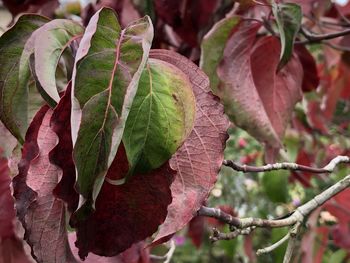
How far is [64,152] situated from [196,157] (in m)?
0.12

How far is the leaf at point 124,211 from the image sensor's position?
0.51m

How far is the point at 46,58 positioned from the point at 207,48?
43 centimetres

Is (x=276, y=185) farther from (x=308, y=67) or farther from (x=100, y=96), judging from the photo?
(x=100, y=96)

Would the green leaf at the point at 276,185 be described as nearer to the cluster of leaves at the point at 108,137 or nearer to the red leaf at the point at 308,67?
the red leaf at the point at 308,67

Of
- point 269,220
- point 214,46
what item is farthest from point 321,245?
point 269,220

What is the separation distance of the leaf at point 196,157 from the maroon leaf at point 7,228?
1.23ft

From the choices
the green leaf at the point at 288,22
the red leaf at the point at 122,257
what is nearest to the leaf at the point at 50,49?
the red leaf at the point at 122,257

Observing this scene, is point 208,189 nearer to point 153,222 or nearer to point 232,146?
point 153,222

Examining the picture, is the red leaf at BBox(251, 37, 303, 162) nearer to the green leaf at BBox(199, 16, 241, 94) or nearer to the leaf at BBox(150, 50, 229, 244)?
the green leaf at BBox(199, 16, 241, 94)

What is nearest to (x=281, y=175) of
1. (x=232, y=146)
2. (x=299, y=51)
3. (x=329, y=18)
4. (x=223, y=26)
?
(x=329, y=18)

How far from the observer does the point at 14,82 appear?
0.58 meters

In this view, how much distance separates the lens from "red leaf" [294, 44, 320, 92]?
1.20 meters

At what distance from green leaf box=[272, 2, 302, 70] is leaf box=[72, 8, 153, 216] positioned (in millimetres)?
341

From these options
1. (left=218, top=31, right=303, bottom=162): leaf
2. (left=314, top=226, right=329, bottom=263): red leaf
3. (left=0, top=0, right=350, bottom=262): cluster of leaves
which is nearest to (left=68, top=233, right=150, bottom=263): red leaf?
(left=0, top=0, right=350, bottom=262): cluster of leaves
